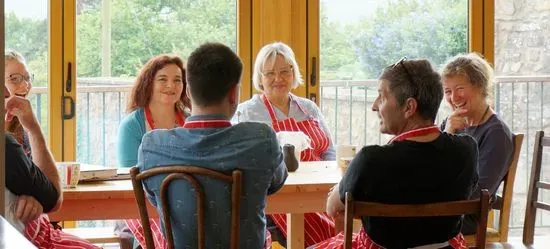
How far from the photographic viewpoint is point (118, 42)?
5574 millimetres

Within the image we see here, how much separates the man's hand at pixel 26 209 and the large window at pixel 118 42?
8.00 feet

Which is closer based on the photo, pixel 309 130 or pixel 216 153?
pixel 216 153

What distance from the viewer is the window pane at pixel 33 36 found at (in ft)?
17.4

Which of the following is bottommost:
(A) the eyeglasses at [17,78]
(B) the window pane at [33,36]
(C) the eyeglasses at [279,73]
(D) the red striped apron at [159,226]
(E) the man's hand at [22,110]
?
(D) the red striped apron at [159,226]

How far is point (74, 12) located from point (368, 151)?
9.88 feet

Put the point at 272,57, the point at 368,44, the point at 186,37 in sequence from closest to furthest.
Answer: the point at 272,57 < the point at 186,37 < the point at 368,44

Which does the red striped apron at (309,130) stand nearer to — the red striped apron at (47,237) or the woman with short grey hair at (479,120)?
the woman with short grey hair at (479,120)

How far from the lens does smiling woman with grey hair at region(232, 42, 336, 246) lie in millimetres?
4891

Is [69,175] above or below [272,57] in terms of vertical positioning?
below

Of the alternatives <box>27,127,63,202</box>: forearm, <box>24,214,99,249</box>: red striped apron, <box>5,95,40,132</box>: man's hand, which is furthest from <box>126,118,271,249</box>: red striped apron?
<box>5,95,40,132</box>: man's hand

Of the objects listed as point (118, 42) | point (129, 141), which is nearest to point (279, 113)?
point (129, 141)

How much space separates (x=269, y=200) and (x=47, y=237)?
0.87 m

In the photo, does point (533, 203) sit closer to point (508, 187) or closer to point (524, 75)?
point (508, 187)

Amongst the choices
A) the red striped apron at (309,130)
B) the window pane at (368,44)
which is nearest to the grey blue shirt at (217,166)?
the red striped apron at (309,130)
